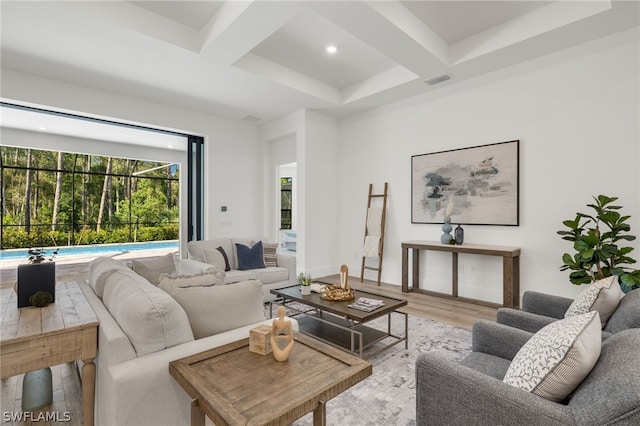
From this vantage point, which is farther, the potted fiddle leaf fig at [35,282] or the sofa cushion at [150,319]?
the potted fiddle leaf fig at [35,282]

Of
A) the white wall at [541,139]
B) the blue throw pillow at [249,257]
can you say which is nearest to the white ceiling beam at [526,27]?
the white wall at [541,139]

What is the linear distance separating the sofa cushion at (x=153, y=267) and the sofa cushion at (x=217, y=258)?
1.08 metres

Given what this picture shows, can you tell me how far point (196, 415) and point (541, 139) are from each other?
4657 mm

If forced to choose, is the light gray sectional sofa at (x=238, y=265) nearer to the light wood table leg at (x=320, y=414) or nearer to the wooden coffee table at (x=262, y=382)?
the wooden coffee table at (x=262, y=382)

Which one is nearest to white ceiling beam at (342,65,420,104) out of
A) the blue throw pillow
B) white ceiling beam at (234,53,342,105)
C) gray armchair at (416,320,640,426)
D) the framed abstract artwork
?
white ceiling beam at (234,53,342,105)

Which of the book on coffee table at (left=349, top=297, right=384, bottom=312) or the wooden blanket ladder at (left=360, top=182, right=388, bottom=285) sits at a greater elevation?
the wooden blanket ladder at (left=360, top=182, right=388, bottom=285)

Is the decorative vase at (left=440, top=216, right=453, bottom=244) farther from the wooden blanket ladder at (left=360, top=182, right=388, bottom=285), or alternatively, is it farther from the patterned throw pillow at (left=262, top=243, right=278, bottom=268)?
the patterned throw pillow at (left=262, top=243, right=278, bottom=268)

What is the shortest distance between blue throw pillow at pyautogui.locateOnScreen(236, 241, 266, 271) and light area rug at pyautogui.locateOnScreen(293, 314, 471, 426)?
5.99 ft

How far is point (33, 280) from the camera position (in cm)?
181

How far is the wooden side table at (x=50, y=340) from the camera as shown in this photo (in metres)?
1.39

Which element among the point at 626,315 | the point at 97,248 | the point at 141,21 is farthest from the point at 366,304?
the point at 97,248

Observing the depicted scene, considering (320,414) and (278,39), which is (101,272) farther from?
(278,39)

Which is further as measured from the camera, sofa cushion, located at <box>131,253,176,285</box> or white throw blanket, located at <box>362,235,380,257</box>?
white throw blanket, located at <box>362,235,380,257</box>

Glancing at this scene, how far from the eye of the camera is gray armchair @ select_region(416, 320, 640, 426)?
2.91 feet
